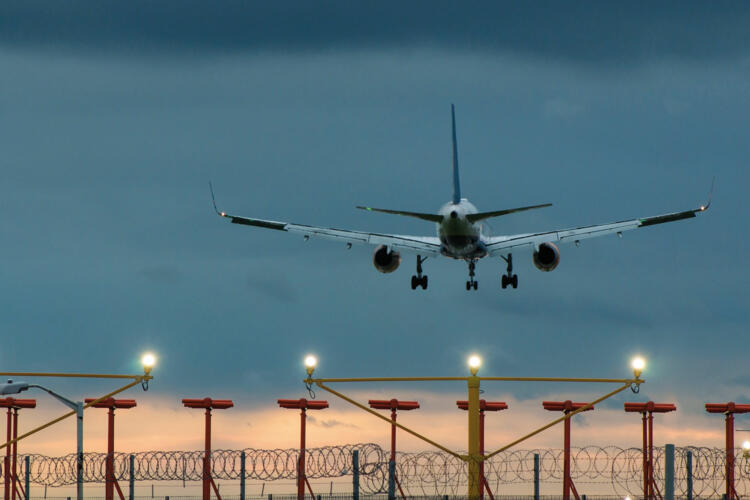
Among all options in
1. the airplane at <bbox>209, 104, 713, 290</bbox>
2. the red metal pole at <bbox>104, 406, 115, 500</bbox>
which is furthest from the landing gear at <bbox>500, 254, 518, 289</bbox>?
the red metal pole at <bbox>104, 406, 115, 500</bbox>

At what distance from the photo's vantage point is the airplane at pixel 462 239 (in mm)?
92750

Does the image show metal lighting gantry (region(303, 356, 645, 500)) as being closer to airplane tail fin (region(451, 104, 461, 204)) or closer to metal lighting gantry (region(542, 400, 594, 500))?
metal lighting gantry (region(542, 400, 594, 500))

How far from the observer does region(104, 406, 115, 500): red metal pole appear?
6042 centimetres

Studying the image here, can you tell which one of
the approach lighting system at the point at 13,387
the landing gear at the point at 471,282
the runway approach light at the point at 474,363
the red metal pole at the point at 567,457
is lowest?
the red metal pole at the point at 567,457

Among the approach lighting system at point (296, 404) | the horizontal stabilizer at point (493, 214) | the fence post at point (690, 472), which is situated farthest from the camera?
the horizontal stabilizer at point (493, 214)

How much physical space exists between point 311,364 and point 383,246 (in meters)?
45.4

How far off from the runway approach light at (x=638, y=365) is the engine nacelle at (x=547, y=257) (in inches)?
1763

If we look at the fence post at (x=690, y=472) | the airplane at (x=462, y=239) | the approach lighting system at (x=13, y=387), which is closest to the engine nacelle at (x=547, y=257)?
the airplane at (x=462, y=239)

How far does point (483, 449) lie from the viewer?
71.1 meters

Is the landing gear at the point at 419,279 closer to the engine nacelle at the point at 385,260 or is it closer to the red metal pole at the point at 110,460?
the engine nacelle at the point at 385,260

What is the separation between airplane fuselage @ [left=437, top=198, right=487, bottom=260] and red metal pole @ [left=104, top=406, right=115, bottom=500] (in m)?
28.1

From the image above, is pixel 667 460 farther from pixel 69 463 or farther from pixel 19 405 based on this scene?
pixel 19 405

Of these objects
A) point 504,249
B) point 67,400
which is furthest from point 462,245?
point 67,400

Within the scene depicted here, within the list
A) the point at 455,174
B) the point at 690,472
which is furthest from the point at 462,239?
the point at 690,472
